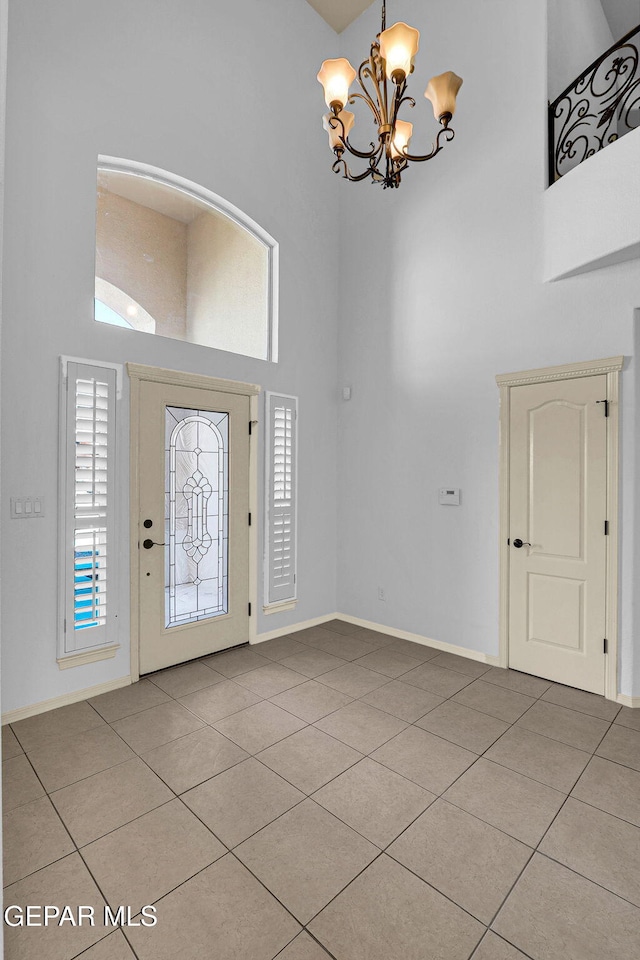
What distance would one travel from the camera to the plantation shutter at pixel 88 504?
3.21 meters

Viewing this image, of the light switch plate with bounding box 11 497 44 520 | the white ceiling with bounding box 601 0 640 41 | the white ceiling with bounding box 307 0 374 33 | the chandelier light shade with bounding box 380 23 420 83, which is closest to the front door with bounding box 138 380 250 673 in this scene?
the light switch plate with bounding box 11 497 44 520

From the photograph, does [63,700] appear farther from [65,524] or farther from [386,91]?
[386,91]

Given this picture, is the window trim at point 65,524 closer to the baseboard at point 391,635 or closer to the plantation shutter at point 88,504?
the plantation shutter at point 88,504

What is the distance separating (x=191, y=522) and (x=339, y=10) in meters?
5.34

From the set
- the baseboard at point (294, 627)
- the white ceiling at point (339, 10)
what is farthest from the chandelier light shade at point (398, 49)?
the baseboard at point (294, 627)

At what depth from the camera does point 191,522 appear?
3969 millimetres

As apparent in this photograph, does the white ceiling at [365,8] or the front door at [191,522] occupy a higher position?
the white ceiling at [365,8]

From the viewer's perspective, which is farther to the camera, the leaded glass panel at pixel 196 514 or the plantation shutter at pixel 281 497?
the plantation shutter at pixel 281 497

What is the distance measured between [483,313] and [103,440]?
10.2ft

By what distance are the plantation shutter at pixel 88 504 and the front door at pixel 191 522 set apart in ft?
0.86

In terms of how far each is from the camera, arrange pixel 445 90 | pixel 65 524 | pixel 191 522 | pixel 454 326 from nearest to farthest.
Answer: pixel 445 90 → pixel 65 524 → pixel 191 522 → pixel 454 326

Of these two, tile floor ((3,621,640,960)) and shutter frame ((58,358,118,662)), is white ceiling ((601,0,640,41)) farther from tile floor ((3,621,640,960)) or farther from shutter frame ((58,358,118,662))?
tile floor ((3,621,640,960))

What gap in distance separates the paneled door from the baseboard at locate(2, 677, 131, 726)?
9.74ft

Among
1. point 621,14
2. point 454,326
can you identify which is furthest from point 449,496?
point 621,14
